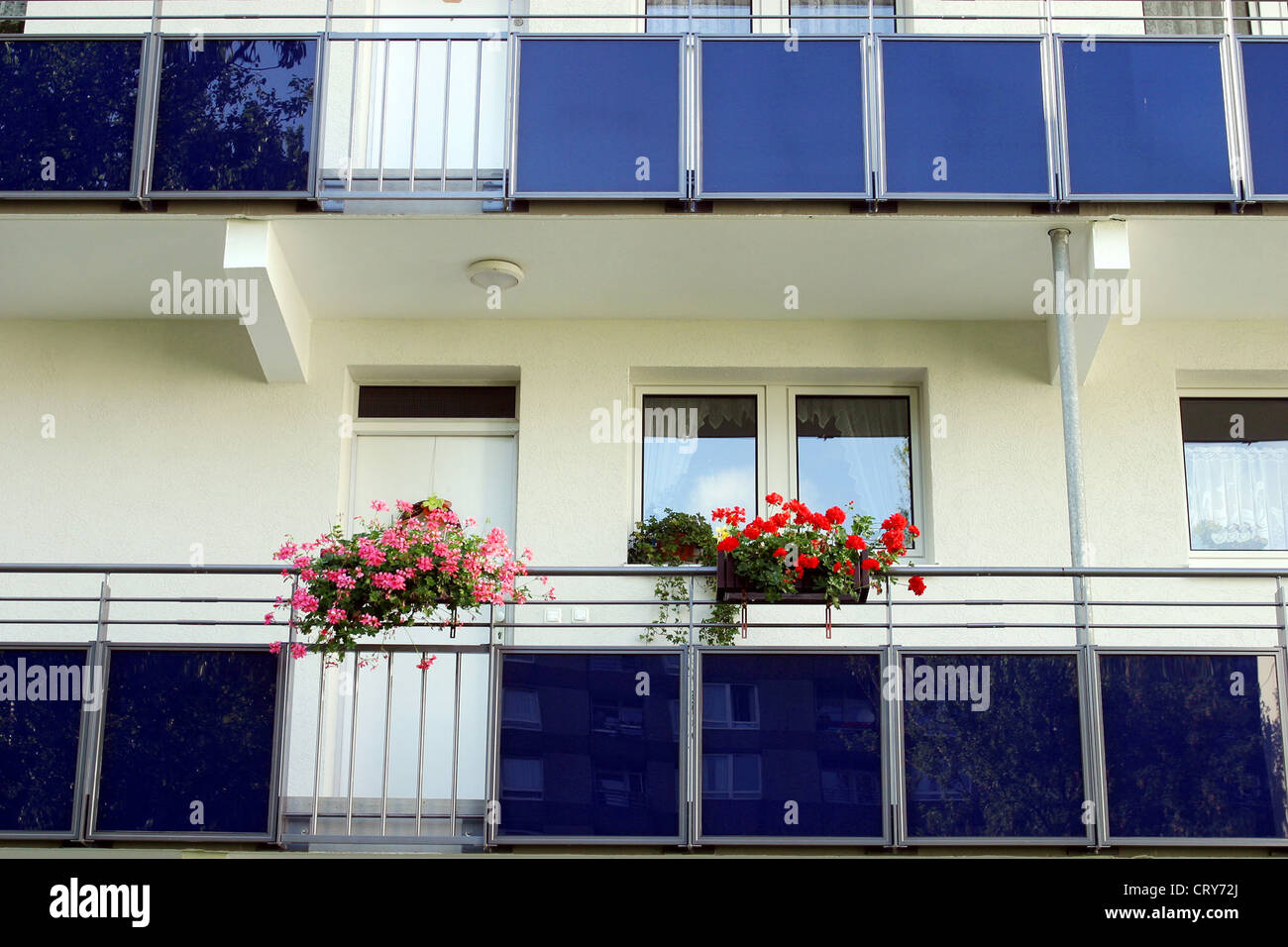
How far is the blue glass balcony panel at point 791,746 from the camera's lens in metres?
6.53

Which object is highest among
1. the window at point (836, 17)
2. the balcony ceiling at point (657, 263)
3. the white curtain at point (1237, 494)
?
the window at point (836, 17)

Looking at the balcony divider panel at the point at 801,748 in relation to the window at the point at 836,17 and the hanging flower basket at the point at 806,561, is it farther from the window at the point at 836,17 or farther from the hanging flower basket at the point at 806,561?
the window at the point at 836,17

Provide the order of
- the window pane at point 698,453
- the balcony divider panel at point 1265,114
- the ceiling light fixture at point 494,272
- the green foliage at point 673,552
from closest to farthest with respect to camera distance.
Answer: the balcony divider panel at point 1265,114, the ceiling light fixture at point 494,272, the green foliage at point 673,552, the window pane at point 698,453

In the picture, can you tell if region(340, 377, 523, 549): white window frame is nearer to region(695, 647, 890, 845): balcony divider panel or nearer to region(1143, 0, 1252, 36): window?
region(695, 647, 890, 845): balcony divider panel

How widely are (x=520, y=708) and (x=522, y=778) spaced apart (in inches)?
12.8

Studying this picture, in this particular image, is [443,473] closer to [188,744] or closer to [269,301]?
[269,301]

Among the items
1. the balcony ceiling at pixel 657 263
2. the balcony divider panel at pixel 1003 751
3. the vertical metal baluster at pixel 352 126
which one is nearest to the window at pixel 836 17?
the balcony ceiling at pixel 657 263

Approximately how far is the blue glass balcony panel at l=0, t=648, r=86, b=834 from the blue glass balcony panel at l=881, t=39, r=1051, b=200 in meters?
5.02

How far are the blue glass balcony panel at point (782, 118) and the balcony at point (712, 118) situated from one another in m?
0.01

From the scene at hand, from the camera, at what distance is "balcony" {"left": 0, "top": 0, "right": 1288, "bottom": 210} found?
25.4ft

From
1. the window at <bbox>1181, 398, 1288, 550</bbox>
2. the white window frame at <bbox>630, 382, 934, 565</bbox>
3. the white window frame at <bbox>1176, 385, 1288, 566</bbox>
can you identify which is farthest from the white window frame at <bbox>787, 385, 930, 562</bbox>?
the window at <bbox>1181, 398, 1288, 550</bbox>

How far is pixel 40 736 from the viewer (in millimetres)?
6602
